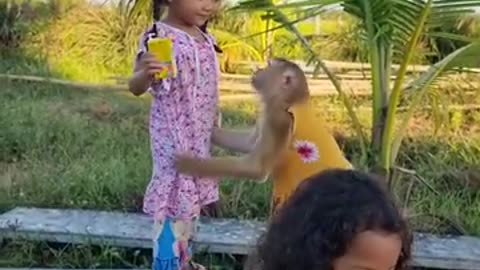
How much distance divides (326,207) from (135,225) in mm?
3370

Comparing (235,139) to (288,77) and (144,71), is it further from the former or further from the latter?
(288,77)

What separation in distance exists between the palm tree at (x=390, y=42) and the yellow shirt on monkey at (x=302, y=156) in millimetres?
779

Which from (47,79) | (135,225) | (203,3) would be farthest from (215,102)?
(47,79)

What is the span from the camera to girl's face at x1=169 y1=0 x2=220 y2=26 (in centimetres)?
354

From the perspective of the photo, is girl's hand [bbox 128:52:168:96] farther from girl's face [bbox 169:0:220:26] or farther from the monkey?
the monkey

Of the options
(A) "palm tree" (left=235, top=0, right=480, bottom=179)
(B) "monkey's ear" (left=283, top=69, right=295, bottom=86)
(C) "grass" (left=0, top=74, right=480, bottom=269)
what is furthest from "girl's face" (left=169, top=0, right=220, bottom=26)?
(C) "grass" (left=0, top=74, right=480, bottom=269)

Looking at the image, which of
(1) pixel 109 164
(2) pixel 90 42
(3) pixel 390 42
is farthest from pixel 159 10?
(2) pixel 90 42

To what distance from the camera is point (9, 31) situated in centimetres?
746

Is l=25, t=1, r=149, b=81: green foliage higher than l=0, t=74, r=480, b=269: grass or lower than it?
higher

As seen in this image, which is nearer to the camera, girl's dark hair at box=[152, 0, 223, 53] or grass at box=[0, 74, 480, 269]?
girl's dark hair at box=[152, 0, 223, 53]

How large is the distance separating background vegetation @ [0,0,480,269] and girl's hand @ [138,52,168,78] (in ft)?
4.32

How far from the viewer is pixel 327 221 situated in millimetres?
1583

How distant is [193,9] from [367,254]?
210cm

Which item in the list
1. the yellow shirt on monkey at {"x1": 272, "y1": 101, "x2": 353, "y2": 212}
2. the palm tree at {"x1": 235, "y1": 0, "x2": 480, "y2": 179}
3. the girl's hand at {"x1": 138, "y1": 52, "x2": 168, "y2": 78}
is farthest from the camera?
the palm tree at {"x1": 235, "y1": 0, "x2": 480, "y2": 179}
